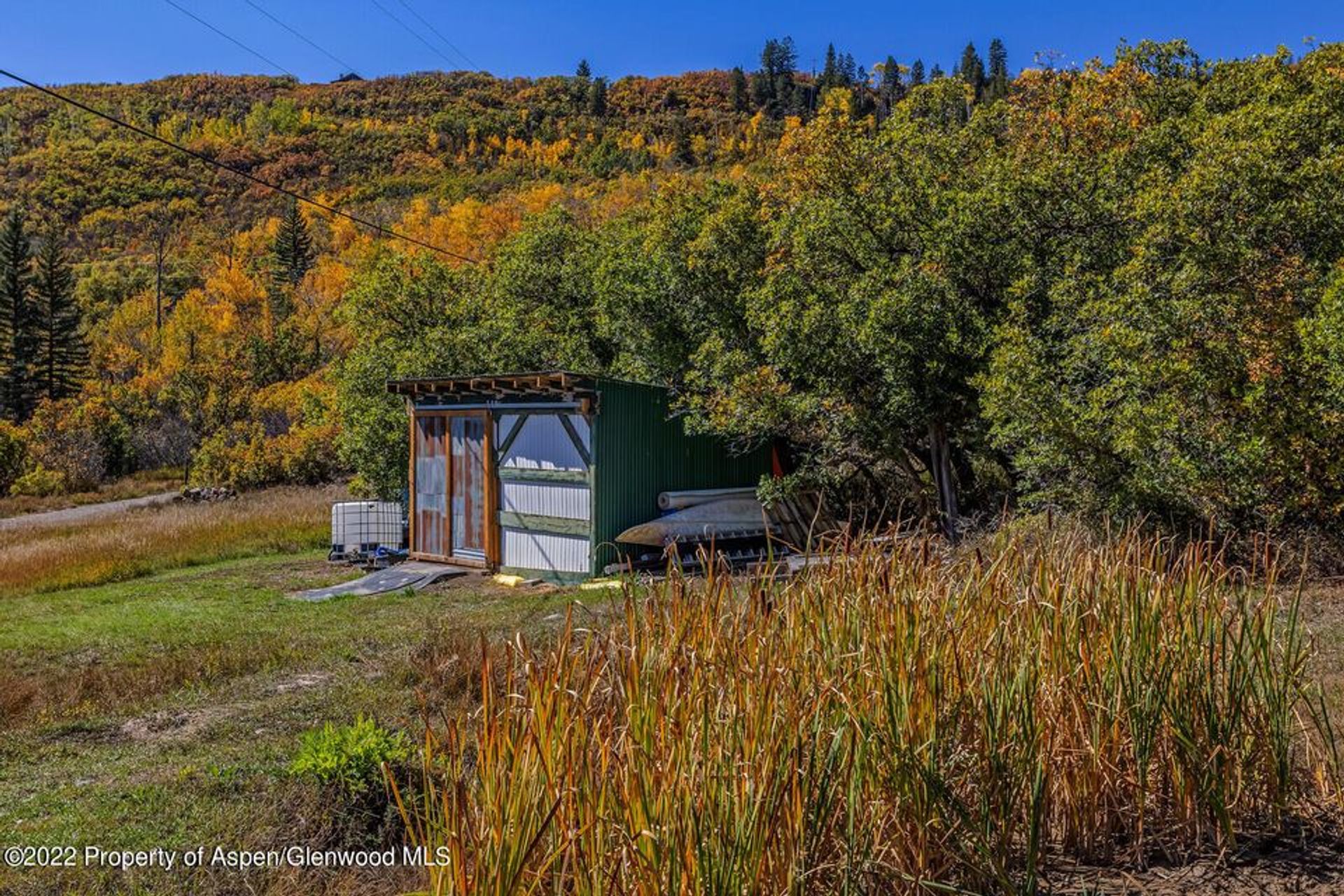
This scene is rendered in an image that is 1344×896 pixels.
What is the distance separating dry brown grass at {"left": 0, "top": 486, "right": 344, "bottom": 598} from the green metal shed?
15.5 feet

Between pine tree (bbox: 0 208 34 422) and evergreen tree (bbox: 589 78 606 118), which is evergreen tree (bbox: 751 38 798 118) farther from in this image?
pine tree (bbox: 0 208 34 422)

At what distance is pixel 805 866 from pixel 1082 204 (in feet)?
34.8

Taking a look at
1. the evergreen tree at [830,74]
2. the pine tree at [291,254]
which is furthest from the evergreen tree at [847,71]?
the pine tree at [291,254]

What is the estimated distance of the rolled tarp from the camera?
13.9 m

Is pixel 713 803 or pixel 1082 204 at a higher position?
pixel 1082 204

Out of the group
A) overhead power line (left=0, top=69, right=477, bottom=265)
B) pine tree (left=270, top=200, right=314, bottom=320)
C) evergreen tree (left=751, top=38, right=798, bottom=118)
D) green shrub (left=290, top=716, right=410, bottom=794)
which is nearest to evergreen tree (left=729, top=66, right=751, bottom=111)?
evergreen tree (left=751, top=38, right=798, bottom=118)

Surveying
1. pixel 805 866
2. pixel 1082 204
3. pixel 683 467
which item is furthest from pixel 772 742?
pixel 683 467

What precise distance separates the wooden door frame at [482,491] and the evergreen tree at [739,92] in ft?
346

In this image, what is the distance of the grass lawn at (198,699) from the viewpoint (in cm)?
395

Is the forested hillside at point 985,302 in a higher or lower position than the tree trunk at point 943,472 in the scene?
higher

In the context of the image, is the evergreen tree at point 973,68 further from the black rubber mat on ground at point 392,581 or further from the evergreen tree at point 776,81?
the black rubber mat on ground at point 392,581

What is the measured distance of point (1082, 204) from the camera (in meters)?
11.2

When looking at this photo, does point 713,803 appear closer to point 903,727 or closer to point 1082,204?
point 903,727

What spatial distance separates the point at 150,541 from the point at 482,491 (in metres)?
8.01
